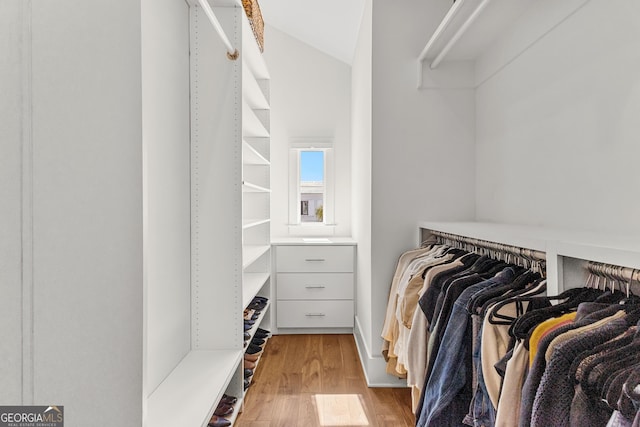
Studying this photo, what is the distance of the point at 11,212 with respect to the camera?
0.73 m

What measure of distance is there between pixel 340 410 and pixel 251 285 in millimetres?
981

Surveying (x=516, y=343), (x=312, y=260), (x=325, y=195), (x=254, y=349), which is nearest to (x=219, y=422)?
(x=254, y=349)

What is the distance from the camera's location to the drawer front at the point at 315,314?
132 inches

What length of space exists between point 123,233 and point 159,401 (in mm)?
1049

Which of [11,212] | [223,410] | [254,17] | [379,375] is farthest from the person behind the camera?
[254,17]

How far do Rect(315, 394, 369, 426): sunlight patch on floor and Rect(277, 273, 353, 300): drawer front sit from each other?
1.12 m

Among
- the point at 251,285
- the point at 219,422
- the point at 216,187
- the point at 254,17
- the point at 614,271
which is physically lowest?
the point at 219,422

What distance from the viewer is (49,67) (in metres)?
0.74

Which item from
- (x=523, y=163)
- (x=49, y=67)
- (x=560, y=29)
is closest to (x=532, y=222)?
(x=523, y=163)

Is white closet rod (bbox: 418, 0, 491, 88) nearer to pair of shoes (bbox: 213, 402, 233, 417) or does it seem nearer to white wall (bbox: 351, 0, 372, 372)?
white wall (bbox: 351, 0, 372, 372)

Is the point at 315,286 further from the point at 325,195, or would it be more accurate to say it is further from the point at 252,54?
the point at 252,54

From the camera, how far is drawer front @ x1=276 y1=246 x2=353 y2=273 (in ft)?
11.0

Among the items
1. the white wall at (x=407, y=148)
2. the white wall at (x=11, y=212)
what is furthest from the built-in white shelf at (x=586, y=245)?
the white wall at (x=11, y=212)

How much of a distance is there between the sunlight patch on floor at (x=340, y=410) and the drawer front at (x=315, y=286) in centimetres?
112
